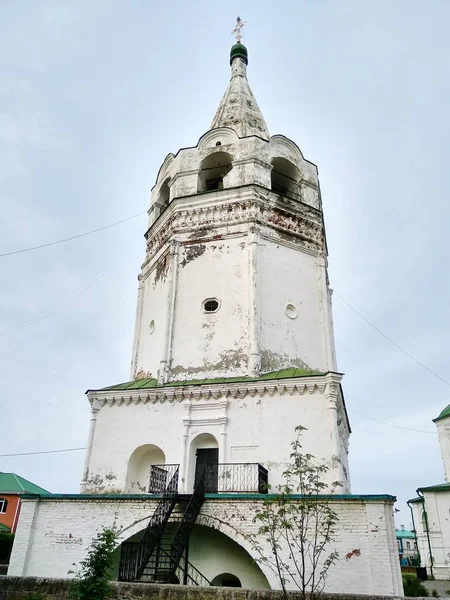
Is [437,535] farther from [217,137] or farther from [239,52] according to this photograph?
[239,52]

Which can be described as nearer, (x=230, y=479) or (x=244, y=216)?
(x=230, y=479)

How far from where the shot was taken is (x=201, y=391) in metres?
15.8

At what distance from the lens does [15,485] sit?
3738cm

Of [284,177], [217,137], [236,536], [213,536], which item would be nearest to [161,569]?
[236,536]

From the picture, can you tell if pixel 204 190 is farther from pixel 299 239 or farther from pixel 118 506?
pixel 118 506

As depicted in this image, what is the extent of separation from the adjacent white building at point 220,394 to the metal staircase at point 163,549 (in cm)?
4

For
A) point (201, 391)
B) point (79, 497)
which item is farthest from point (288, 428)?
point (79, 497)

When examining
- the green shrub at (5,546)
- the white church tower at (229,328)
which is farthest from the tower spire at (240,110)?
the green shrub at (5,546)

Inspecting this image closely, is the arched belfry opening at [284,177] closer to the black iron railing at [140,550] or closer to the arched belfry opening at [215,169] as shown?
the arched belfry opening at [215,169]

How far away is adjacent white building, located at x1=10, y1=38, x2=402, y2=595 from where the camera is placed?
12141 mm

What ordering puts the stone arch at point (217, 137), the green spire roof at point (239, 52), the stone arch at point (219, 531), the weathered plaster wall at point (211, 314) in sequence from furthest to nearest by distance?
the green spire roof at point (239, 52)
the stone arch at point (217, 137)
the weathered plaster wall at point (211, 314)
the stone arch at point (219, 531)

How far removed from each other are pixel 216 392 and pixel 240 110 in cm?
1492

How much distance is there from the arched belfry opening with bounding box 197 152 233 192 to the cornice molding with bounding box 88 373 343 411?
10008mm

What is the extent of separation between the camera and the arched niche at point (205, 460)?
15.1 meters
